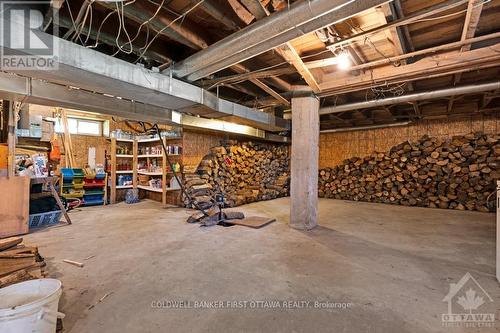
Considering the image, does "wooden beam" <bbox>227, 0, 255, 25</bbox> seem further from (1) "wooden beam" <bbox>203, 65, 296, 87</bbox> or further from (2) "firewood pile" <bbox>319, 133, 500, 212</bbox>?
(2) "firewood pile" <bbox>319, 133, 500, 212</bbox>

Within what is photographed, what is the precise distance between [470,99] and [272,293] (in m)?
6.00

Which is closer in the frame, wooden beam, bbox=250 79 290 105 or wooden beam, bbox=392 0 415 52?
wooden beam, bbox=392 0 415 52

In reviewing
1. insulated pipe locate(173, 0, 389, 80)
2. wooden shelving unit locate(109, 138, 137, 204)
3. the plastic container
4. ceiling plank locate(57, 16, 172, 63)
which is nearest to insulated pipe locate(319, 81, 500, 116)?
insulated pipe locate(173, 0, 389, 80)

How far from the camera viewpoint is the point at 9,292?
1.36 metres

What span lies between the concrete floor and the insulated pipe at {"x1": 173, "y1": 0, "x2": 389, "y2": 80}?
2079 mm

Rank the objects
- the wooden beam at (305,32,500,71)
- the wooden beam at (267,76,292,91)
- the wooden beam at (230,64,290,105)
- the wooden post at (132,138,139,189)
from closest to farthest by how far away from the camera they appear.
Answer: the wooden beam at (305,32,500,71) < the wooden beam at (230,64,290,105) < the wooden beam at (267,76,292,91) < the wooden post at (132,138,139,189)

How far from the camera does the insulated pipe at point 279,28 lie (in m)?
1.56

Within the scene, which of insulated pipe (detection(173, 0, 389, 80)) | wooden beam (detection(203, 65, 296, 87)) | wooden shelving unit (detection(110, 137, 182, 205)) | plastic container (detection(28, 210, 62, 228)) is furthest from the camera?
wooden shelving unit (detection(110, 137, 182, 205))

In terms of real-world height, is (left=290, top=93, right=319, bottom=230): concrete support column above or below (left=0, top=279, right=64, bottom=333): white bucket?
above

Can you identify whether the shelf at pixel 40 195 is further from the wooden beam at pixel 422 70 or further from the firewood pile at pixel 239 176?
the wooden beam at pixel 422 70

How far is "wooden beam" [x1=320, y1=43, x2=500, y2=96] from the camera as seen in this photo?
2.56 metres

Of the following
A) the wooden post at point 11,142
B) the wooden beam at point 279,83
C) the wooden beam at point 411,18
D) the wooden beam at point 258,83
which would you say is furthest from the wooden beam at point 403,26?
the wooden post at point 11,142

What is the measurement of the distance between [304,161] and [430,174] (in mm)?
4192

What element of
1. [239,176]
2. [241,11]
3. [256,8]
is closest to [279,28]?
[256,8]
